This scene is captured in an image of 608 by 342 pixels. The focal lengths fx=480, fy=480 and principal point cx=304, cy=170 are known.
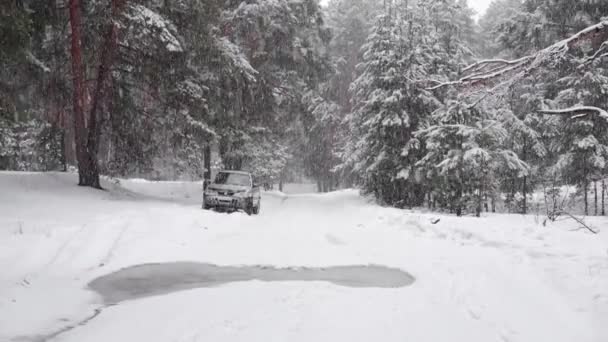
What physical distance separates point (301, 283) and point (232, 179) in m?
11.8

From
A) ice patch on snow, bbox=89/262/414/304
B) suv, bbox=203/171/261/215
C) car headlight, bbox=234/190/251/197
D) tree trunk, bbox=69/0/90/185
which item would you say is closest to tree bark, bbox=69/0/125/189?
tree trunk, bbox=69/0/90/185

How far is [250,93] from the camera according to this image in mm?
25141

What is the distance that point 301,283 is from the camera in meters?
7.78

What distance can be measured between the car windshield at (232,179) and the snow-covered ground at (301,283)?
4.41 meters

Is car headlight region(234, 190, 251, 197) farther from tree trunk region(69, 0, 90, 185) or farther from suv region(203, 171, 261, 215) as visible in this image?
tree trunk region(69, 0, 90, 185)

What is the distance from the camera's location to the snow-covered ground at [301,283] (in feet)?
17.7

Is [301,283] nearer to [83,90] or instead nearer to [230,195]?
[230,195]

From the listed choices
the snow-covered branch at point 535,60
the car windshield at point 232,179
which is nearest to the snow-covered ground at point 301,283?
the snow-covered branch at point 535,60

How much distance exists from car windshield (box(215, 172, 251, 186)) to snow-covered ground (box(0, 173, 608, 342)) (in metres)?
4.41

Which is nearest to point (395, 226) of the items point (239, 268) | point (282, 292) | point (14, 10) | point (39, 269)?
point (239, 268)

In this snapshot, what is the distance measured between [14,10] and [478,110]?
1662cm

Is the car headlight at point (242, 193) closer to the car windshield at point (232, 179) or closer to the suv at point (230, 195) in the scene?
the suv at point (230, 195)

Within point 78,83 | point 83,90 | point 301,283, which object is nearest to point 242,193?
point 83,90

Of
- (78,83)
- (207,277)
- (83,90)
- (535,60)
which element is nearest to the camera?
(535,60)
